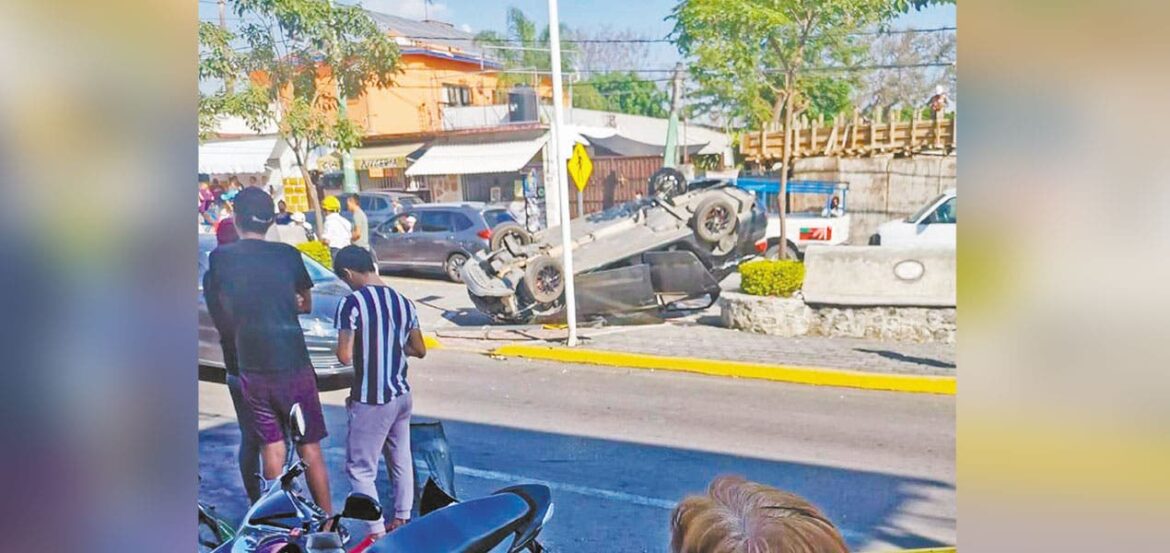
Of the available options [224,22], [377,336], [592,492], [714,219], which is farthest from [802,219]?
[224,22]

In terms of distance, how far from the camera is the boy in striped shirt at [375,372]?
71.8 inches

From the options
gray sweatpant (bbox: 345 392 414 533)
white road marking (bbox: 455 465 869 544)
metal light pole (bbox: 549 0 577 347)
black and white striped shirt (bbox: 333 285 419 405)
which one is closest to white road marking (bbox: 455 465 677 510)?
white road marking (bbox: 455 465 869 544)

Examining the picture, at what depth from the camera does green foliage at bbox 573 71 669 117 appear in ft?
6.12

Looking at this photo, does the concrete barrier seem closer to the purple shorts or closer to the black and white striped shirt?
the black and white striped shirt

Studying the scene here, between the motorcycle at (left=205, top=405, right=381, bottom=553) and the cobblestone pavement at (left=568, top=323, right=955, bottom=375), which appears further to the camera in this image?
the cobblestone pavement at (left=568, top=323, right=955, bottom=375)

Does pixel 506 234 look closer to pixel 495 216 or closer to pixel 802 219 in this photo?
pixel 495 216

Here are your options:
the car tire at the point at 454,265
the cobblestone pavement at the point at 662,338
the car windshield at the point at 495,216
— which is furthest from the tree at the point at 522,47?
the cobblestone pavement at the point at 662,338

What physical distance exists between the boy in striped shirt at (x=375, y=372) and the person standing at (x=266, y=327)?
0.07 m

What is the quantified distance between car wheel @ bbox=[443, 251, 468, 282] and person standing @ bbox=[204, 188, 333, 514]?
286mm

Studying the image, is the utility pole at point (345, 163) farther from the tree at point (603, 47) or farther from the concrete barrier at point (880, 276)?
the concrete barrier at point (880, 276)

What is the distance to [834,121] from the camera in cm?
185
